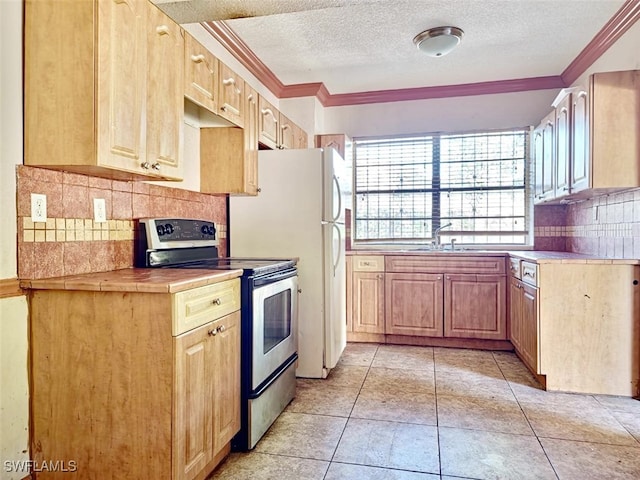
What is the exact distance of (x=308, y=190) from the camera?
2975 mm

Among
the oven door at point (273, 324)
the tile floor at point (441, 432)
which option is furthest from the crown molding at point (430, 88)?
the tile floor at point (441, 432)

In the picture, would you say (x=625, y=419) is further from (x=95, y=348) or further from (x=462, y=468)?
(x=95, y=348)

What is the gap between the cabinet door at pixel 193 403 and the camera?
1.49 m

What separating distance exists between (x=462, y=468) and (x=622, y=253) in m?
1.97

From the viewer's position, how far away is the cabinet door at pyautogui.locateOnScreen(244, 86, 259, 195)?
2.76m

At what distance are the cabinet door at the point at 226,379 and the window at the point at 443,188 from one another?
2737 millimetres

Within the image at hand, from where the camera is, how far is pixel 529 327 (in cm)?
299

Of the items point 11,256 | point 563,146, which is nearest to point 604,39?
point 563,146

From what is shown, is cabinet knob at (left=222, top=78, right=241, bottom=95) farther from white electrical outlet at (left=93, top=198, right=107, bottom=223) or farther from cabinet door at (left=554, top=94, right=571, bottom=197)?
cabinet door at (left=554, top=94, right=571, bottom=197)

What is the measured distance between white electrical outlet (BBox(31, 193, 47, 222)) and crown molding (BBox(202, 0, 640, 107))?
1.74m

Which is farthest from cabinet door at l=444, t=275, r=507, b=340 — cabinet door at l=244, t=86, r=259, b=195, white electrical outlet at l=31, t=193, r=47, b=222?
white electrical outlet at l=31, t=193, r=47, b=222

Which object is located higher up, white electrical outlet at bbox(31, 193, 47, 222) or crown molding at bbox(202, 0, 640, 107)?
crown molding at bbox(202, 0, 640, 107)

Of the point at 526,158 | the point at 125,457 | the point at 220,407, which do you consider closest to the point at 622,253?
the point at 526,158

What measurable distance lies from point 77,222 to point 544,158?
355 centimetres
